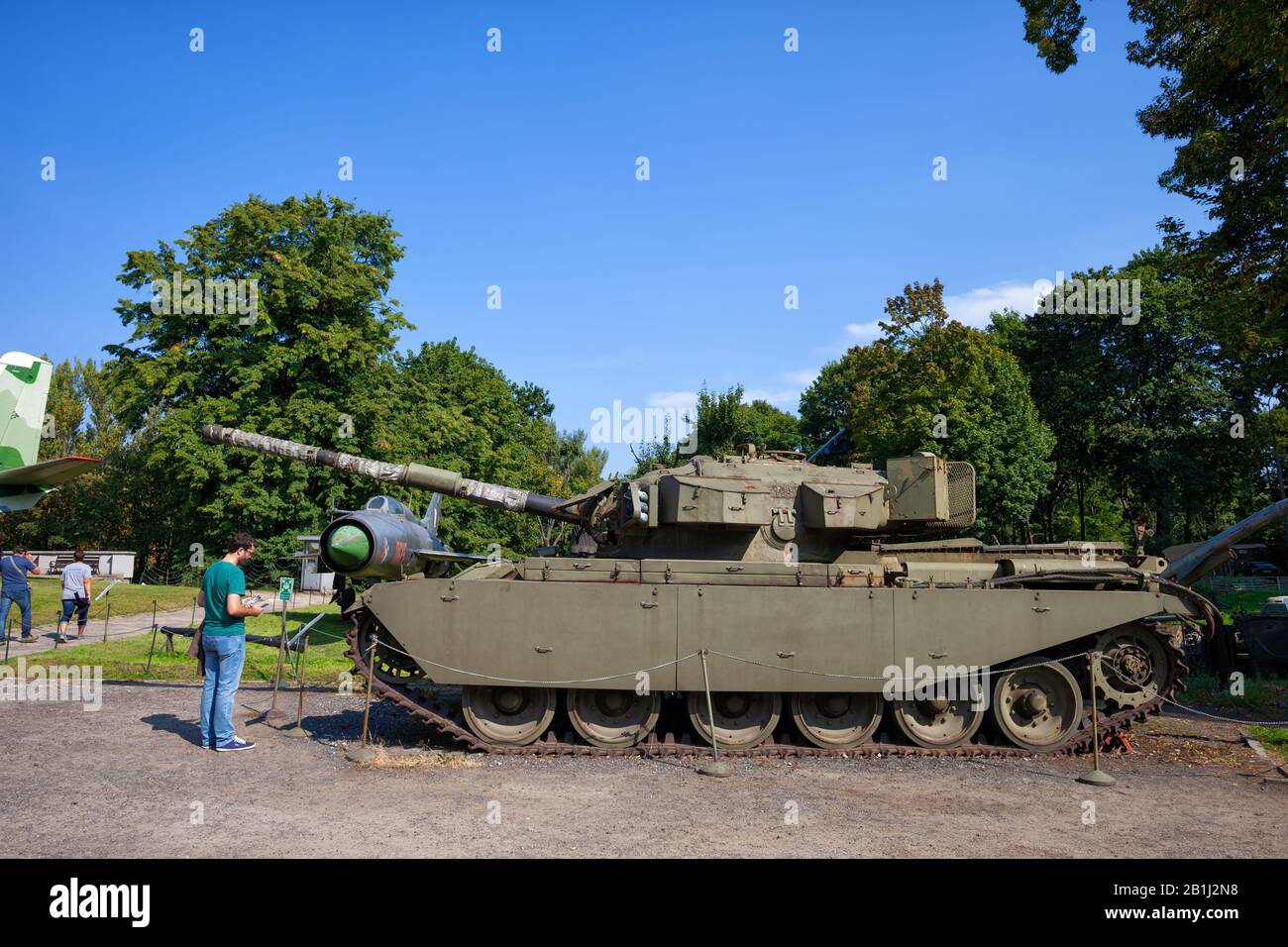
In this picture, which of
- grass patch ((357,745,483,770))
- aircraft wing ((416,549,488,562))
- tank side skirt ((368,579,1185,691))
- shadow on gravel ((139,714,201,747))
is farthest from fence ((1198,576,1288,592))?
shadow on gravel ((139,714,201,747))

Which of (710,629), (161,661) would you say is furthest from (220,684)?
(161,661)

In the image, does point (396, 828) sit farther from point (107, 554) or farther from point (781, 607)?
point (107, 554)

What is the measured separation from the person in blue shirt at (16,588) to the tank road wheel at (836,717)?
14820 mm

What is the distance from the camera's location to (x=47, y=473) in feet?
53.6

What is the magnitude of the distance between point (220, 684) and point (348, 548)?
2.02m

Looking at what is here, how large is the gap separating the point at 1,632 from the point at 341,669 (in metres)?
7.64

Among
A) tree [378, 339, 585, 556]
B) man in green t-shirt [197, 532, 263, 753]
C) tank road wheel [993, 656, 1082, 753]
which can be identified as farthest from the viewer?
tree [378, 339, 585, 556]

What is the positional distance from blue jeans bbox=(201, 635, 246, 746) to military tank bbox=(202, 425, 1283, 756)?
1408 mm

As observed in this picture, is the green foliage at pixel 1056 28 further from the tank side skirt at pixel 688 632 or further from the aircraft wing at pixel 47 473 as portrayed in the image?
the aircraft wing at pixel 47 473

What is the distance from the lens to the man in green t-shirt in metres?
9.05

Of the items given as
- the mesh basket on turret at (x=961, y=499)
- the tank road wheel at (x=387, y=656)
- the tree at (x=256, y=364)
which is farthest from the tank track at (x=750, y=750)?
the tree at (x=256, y=364)

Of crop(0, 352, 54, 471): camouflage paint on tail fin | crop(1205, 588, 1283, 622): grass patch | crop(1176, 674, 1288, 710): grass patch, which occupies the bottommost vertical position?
crop(1205, 588, 1283, 622): grass patch

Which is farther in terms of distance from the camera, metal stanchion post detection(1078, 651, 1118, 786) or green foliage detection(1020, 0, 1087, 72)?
green foliage detection(1020, 0, 1087, 72)

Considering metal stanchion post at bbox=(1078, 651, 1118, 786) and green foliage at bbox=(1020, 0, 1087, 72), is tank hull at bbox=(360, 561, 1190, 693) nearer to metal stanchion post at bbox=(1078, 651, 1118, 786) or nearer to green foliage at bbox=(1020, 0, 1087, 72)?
metal stanchion post at bbox=(1078, 651, 1118, 786)
